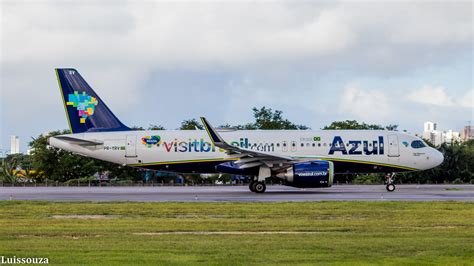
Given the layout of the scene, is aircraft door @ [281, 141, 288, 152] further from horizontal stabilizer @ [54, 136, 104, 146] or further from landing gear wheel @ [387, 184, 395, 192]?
horizontal stabilizer @ [54, 136, 104, 146]

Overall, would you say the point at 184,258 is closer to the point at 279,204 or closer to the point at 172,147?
the point at 279,204

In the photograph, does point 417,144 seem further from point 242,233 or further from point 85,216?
point 242,233

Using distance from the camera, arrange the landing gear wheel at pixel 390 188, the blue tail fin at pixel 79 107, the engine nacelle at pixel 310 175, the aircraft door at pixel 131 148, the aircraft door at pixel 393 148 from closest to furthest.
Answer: the engine nacelle at pixel 310 175 < the landing gear wheel at pixel 390 188 < the aircraft door at pixel 393 148 < the aircraft door at pixel 131 148 < the blue tail fin at pixel 79 107

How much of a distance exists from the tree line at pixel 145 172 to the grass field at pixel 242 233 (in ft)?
129

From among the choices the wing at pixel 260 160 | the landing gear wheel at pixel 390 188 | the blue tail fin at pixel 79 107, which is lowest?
the landing gear wheel at pixel 390 188

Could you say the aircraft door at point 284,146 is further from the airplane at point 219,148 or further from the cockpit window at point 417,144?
the cockpit window at point 417,144

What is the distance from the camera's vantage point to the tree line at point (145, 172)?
6881 centimetres

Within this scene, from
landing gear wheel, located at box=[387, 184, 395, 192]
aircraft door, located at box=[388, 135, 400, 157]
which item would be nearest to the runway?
landing gear wheel, located at box=[387, 184, 395, 192]

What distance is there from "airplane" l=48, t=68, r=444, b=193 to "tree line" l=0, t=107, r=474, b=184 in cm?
2201

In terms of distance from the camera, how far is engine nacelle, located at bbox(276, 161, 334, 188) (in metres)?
40.1

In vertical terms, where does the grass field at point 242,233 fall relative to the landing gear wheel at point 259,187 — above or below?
below

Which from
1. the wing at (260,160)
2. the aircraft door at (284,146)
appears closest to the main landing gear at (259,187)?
the wing at (260,160)

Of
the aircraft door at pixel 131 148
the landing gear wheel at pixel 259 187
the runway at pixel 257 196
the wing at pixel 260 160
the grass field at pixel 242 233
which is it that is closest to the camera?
the grass field at pixel 242 233

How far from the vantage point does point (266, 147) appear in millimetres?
44312
